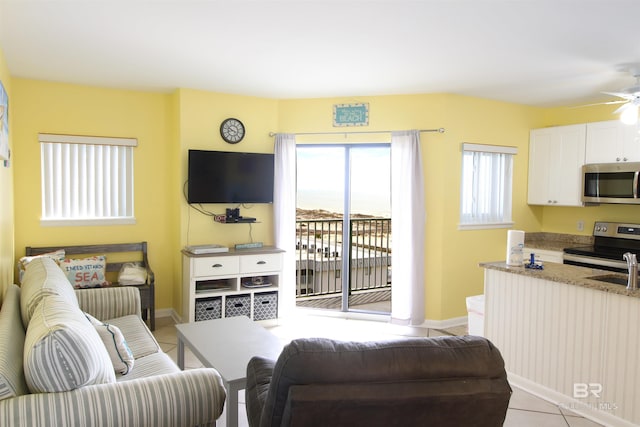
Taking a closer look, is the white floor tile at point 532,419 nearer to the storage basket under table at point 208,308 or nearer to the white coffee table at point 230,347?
the white coffee table at point 230,347

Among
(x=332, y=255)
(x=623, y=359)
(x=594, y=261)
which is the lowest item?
(x=623, y=359)

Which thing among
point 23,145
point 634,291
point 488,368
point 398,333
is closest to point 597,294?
point 634,291

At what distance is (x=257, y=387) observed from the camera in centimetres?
179

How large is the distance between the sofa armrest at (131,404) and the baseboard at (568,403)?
7.71 feet

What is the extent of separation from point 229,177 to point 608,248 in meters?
4.17

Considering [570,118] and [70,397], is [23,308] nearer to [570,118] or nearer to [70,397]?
[70,397]

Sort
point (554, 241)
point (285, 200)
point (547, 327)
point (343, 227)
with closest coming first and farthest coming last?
1. point (547, 327)
2. point (285, 200)
3. point (343, 227)
4. point (554, 241)

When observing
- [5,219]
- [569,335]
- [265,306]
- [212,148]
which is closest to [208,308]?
[265,306]

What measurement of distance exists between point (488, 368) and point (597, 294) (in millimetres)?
1786

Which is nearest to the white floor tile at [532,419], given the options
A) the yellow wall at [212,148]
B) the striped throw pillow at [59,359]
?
the yellow wall at [212,148]

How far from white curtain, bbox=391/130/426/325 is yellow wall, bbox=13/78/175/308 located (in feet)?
8.08

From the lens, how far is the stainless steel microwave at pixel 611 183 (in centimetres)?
448

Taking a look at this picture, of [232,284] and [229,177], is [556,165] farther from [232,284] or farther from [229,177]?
[232,284]

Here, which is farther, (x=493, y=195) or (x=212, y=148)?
(x=493, y=195)
